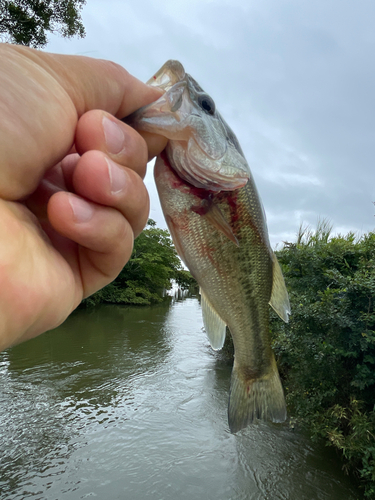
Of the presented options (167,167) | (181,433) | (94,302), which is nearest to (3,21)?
(167,167)

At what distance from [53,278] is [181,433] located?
22.7 feet

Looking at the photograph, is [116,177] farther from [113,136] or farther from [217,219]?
[217,219]

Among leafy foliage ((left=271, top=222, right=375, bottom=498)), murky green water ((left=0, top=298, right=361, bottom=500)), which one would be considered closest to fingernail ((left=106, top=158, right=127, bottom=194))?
leafy foliage ((left=271, top=222, right=375, bottom=498))

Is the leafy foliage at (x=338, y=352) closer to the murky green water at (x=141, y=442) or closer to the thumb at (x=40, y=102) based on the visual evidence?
the murky green water at (x=141, y=442)

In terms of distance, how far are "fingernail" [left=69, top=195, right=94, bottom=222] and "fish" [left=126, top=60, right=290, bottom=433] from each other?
499 millimetres

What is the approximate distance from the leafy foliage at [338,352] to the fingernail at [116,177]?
4822 mm

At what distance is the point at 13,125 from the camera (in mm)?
1148

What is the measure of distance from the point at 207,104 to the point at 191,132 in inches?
12.0

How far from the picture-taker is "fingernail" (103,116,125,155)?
132cm

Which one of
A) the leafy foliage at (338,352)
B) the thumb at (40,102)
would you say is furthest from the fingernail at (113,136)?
the leafy foliage at (338,352)

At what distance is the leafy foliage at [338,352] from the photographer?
4992 millimetres

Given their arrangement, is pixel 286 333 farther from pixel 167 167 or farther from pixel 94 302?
pixel 94 302

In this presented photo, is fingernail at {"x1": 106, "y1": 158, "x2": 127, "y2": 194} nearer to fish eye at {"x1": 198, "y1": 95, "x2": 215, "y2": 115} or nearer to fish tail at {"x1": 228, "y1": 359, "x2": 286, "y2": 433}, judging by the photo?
fish eye at {"x1": 198, "y1": 95, "x2": 215, "y2": 115}

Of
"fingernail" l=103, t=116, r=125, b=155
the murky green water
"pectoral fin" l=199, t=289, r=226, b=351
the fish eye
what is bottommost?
the murky green water
